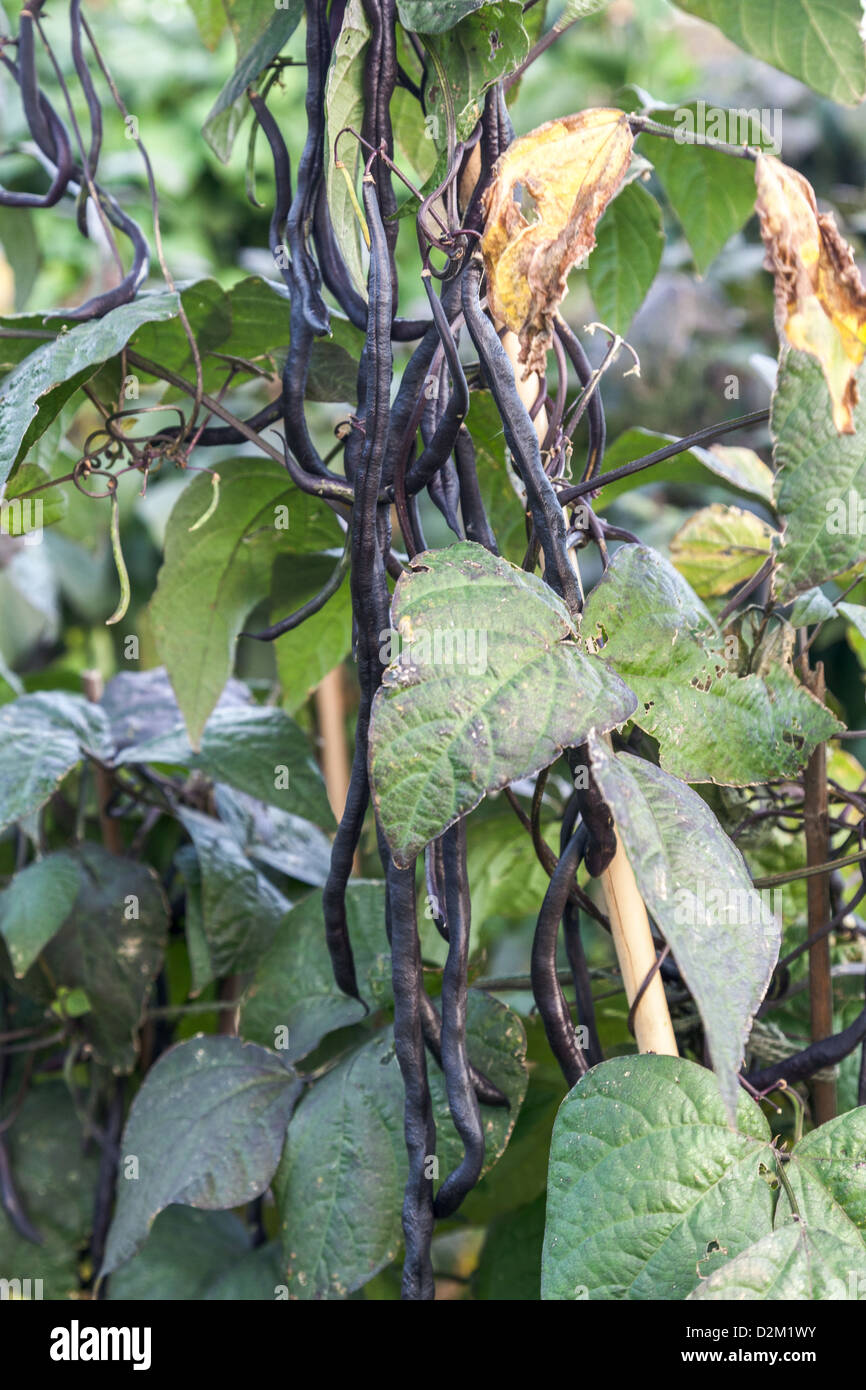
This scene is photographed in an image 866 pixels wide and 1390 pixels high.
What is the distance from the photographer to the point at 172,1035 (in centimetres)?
80

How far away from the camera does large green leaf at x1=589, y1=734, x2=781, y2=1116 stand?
0.29m

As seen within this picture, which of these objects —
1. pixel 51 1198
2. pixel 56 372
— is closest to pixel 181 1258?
pixel 51 1198

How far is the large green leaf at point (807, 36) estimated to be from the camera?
1.77ft

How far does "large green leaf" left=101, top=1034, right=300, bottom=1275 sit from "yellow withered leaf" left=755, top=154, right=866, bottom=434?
0.38 metres

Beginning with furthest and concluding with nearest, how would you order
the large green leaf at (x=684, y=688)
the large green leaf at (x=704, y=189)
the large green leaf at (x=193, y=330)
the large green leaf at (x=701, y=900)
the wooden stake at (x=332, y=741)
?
the wooden stake at (x=332, y=741)
the large green leaf at (x=704, y=189)
the large green leaf at (x=193, y=330)
the large green leaf at (x=684, y=688)
the large green leaf at (x=701, y=900)

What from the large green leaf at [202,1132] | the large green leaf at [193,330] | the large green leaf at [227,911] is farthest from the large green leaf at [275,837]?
the large green leaf at [193,330]

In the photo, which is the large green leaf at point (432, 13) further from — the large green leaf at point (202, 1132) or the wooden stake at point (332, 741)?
the wooden stake at point (332, 741)

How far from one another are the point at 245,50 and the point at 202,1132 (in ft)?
1.65

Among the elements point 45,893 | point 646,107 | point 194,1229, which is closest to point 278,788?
point 45,893

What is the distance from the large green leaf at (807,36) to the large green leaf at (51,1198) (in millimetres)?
764

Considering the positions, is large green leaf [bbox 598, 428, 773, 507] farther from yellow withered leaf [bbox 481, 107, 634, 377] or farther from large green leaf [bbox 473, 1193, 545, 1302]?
large green leaf [bbox 473, 1193, 545, 1302]

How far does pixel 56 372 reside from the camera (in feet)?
1.35

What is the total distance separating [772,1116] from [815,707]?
0.79ft

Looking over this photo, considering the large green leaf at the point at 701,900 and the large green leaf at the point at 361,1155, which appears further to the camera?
the large green leaf at the point at 361,1155
